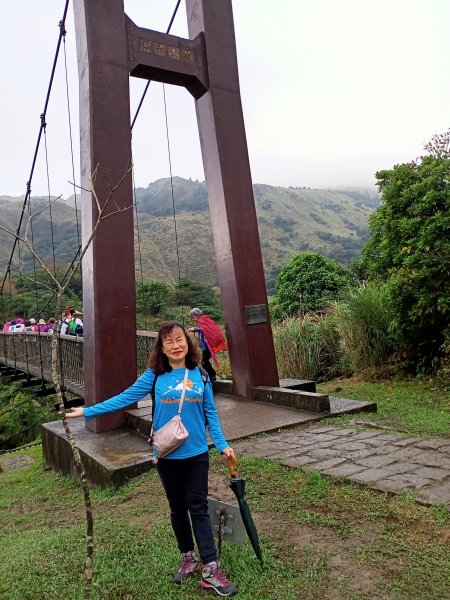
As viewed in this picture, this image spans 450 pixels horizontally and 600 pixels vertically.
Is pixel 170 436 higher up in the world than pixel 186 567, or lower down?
higher up

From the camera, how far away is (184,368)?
2.27 m

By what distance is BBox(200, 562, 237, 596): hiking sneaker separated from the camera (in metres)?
2.01

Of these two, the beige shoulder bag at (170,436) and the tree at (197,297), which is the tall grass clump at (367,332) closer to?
the beige shoulder bag at (170,436)

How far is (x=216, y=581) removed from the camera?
2.03 metres

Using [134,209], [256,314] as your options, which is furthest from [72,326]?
[256,314]

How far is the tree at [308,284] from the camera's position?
11.8 meters

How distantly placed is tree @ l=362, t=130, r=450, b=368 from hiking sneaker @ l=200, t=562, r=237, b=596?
481 cm

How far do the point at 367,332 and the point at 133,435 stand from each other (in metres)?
4.15

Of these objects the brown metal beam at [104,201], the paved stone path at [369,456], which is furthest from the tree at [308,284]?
the paved stone path at [369,456]

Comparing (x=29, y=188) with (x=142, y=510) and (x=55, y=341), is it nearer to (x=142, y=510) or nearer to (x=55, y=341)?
(x=142, y=510)

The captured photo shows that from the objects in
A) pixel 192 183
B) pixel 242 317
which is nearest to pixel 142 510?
pixel 242 317

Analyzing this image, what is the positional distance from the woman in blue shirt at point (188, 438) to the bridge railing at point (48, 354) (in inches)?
189

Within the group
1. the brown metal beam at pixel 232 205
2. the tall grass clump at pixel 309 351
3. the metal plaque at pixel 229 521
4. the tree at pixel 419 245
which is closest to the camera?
the metal plaque at pixel 229 521

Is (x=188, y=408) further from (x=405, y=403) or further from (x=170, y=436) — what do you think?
(x=405, y=403)
